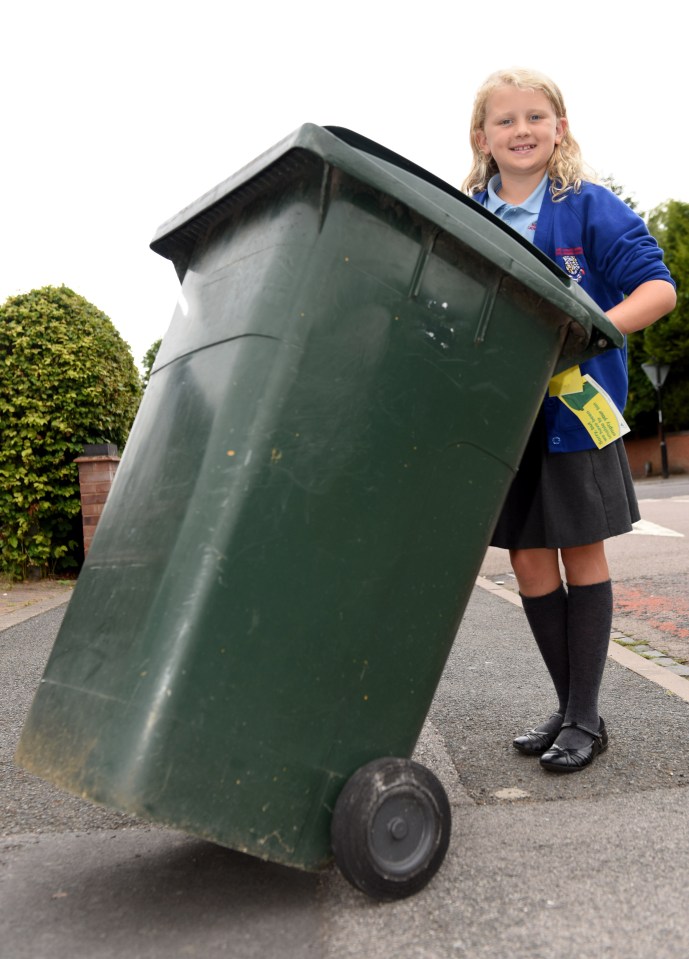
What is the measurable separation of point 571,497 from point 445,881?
102cm

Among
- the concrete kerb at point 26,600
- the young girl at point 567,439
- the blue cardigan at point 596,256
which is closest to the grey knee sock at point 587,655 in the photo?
the young girl at point 567,439

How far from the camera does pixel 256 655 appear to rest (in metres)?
1.65

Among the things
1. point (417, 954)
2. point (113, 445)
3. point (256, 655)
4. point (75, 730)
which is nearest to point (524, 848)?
point (417, 954)

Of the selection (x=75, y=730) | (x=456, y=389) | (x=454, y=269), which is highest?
(x=454, y=269)

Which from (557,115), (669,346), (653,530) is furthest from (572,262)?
(669,346)

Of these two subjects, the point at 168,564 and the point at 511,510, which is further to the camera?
the point at 511,510

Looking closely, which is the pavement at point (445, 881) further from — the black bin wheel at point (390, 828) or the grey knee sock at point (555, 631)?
the grey knee sock at point (555, 631)

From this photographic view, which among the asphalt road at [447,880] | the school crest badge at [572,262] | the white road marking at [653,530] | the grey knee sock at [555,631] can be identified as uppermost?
the school crest badge at [572,262]

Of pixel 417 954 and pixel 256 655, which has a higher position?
pixel 256 655

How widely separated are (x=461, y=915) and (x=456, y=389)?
0.96 meters

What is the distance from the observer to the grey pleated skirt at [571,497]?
2434 millimetres

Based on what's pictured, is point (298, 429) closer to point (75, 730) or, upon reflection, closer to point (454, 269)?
point (454, 269)

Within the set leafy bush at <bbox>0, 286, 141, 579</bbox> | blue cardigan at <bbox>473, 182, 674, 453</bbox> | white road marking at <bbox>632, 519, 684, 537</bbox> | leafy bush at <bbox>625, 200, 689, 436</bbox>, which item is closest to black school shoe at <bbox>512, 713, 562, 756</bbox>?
blue cardigan at <bbox>473, 182, 674, 453</bbox>

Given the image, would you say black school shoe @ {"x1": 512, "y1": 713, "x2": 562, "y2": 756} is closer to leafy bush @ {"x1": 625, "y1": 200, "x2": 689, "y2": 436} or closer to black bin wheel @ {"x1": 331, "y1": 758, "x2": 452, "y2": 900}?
black bin wheel @ {"x1": 331, "y1": 758, "x2": 452, "y2": 900}
